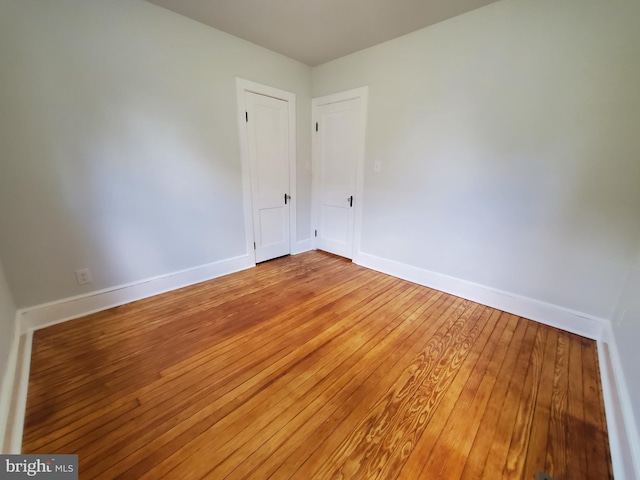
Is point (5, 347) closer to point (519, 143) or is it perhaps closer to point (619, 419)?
point (619, 419)

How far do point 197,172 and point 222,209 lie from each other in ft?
1.62

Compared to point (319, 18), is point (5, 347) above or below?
below

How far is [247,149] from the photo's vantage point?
121 inches

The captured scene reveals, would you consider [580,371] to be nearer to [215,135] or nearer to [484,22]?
[484,22]

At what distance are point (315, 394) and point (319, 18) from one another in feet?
10.3

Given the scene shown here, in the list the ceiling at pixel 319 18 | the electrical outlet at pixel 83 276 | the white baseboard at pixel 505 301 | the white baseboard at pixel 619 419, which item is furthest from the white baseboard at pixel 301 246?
the white baseboard at pixel 619 419

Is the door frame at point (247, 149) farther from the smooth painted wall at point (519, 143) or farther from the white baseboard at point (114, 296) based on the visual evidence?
the smooth painted wall at point (519, 143)

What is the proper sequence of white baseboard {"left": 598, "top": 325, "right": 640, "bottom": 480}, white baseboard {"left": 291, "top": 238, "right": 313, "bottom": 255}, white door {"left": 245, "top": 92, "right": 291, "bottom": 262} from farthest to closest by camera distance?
1. white baseboard {"left": 291, "top": 238, "right": 313, "bottom": 255}
2. white door {"left": 245, "top": 92, "right": 291, "bottom": 262}
3. white baseboard {"left": 598, "top": 325, "right": 640, "bottom": 480}

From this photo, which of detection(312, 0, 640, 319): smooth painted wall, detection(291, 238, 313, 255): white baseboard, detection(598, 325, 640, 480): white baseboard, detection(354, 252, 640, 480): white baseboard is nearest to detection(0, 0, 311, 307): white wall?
detection(291, 238, 313, 255): white baseboard

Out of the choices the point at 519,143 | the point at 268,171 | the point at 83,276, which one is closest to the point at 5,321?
the point at 83,276

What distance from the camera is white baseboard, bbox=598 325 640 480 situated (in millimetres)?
1097

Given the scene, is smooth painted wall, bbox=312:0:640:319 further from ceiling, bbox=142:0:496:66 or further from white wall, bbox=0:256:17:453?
white wall, bbox=0:256:17:453

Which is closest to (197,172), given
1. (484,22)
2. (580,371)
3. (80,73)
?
(80,73)

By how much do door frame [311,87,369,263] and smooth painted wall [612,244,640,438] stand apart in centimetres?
238
